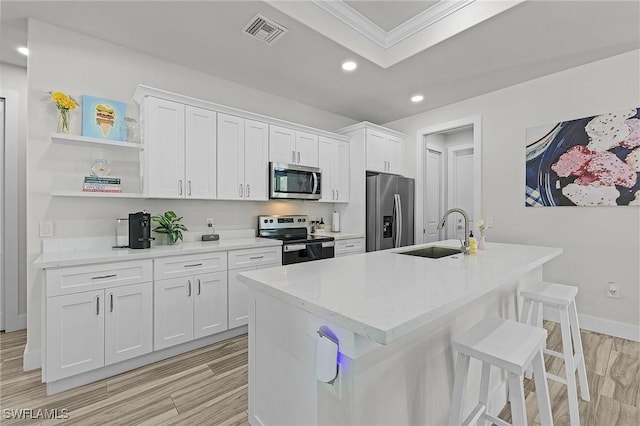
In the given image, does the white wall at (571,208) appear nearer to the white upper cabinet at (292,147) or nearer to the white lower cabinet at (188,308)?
the white upper cabinet at (292,147)

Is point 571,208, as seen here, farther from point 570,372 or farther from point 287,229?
point 287,229

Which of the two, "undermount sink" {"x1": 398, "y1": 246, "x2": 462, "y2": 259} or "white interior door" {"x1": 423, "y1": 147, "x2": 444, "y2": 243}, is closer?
"undermount sink" {"x1": 398, "y1": 246, "x2": 462, "y2": 259}

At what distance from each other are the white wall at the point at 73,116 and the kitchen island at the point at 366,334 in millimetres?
1955

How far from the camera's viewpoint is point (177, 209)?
3.08 metres

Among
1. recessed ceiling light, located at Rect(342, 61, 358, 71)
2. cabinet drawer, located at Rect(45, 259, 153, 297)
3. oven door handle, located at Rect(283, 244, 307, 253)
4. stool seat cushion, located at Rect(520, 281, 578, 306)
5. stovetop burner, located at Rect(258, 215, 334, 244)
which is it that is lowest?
stool seat cushion, located at Rect(520, 281, 578, 306)

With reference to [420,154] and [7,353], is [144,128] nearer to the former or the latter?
[7,353]

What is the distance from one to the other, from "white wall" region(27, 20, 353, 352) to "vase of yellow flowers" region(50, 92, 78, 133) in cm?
12

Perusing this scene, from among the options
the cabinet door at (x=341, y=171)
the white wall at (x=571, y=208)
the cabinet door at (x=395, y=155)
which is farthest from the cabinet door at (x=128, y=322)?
the white wall at (x=571, y=208)

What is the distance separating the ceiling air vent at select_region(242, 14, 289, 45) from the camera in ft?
7.80

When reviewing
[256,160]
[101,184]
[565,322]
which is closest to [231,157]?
[256,160]

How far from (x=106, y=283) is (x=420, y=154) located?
166 inches

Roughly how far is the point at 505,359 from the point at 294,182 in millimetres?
2891

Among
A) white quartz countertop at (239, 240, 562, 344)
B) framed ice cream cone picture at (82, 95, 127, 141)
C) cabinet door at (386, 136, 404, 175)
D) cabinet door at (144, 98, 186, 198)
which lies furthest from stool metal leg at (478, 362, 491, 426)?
cabinet door at (386, 136, 404, 175)

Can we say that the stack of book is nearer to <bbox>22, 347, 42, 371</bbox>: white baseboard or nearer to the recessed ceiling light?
<bbox>22, 347, 42, 371</bbox>: white baseboard
